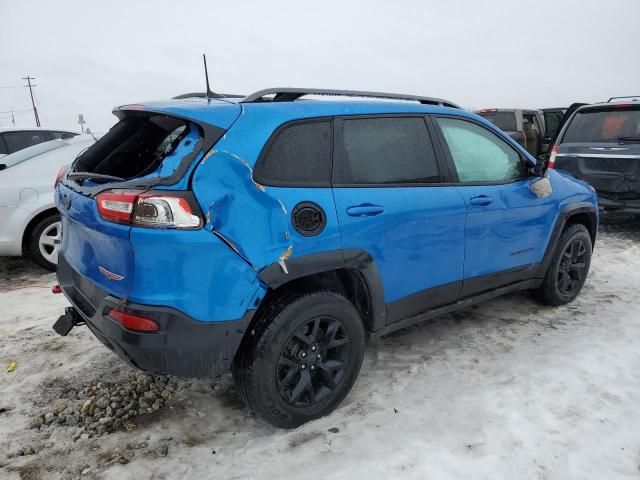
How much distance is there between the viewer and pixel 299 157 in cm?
238

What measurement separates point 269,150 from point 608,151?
532 centimetres

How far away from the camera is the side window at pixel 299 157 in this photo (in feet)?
7.43

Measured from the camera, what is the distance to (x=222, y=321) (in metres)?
2.12

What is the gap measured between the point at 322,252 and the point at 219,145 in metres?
0.71

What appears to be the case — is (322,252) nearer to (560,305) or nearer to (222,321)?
(222,321)

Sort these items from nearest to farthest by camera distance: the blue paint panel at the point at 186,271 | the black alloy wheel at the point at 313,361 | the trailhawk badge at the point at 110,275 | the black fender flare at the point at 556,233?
the blue paint panel at the point at 186,271 → the trailhawk badge at the point at 110,275 → the black alloy wheel at the point at 313,361 → the black fender flare at the point at 556,233

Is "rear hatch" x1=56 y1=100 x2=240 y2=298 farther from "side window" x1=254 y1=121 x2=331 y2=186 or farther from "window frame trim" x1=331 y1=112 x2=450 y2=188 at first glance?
"window frame trim" x1=331 y1=112 x2=450 y2=188

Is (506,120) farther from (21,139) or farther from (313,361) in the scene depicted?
(313,361)

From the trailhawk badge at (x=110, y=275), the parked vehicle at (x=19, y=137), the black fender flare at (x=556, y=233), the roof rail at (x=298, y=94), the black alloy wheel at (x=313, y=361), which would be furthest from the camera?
the parked vehicle at (x=19, y=137)

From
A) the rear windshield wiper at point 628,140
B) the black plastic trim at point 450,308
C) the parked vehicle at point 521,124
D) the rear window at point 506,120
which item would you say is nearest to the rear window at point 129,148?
the black plastic trim at point 450,308

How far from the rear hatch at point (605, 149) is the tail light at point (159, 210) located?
225 inches

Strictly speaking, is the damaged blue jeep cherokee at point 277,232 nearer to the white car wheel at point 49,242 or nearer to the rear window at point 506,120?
the white car wheel at point 49,242

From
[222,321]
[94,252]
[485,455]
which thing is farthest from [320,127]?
[485,455]

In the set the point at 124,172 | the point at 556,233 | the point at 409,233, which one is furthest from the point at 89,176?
the point at 556,233
